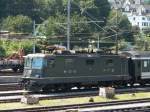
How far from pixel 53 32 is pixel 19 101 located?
5852cm

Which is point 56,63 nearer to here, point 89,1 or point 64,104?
point 64,104

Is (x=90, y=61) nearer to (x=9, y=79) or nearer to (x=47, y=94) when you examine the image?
(x=47, y=94)

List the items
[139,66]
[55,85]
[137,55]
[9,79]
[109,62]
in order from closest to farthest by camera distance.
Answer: [55,85], [109,62], [139,66], [137,55], [9,79]

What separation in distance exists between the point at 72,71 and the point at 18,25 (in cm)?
6425

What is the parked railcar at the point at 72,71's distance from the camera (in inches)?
1416

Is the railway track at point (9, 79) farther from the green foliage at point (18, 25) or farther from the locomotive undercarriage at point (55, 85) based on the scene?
the green foliage at point (18, 25)

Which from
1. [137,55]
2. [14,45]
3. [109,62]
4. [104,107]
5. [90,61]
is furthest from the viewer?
[14,45]

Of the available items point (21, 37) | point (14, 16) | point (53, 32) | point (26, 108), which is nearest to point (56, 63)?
point (26, 108)

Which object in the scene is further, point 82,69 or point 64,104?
point 82,69

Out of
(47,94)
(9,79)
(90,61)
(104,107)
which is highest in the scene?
(90,61)

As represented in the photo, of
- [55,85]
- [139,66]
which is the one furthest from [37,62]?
[139,66]

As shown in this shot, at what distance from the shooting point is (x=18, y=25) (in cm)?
10075

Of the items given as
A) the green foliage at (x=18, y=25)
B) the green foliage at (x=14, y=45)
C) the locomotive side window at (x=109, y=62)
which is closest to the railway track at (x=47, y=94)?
the locomotive side window at (x=109, y=62)

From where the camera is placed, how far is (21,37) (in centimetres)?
7688
